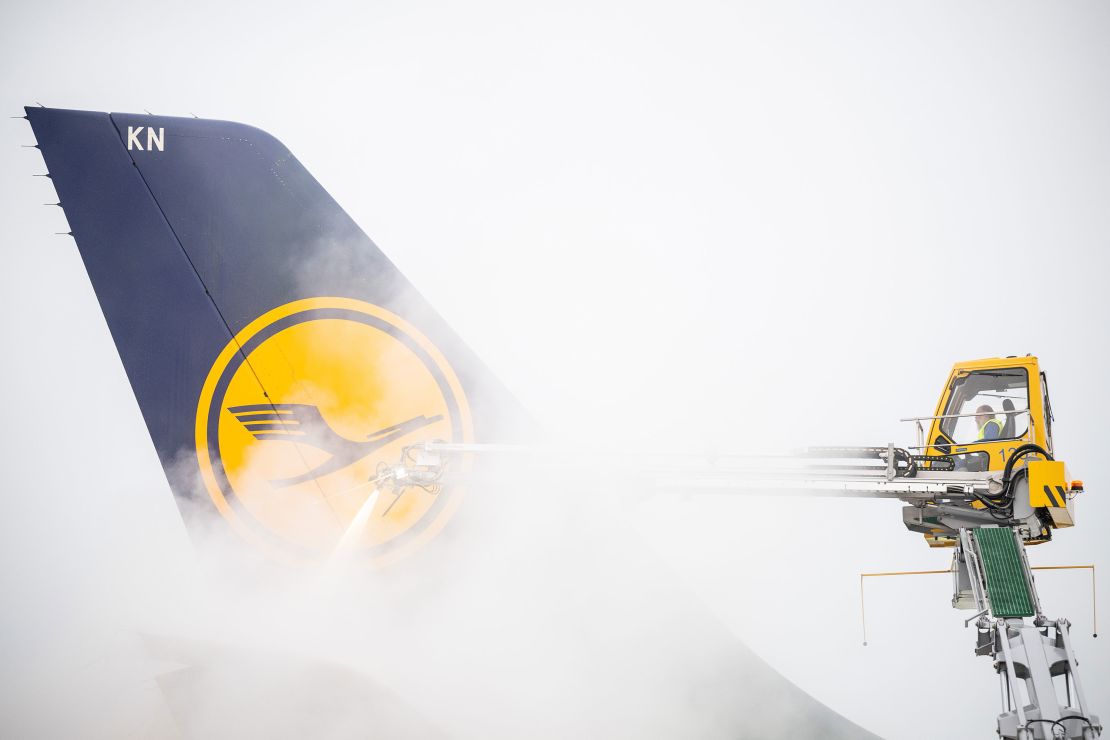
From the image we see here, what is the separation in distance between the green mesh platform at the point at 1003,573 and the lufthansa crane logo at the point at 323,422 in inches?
149

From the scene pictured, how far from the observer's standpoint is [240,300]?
208 inches

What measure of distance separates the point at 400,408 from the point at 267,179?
174 cm

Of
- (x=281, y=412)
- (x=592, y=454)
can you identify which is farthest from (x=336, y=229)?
(x=592, y=454)

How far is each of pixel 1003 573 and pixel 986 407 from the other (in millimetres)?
3022

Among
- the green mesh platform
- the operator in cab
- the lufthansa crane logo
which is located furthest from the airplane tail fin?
the operator in cab

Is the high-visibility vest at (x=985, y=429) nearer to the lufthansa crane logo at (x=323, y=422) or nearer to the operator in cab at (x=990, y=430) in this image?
the operator in cab at (x=990, y=430)

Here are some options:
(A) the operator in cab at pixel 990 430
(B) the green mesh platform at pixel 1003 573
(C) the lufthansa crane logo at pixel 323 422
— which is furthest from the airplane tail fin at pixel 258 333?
(A) the operator in cab at pixel 990 430

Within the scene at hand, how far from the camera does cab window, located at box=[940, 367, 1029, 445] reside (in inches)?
303

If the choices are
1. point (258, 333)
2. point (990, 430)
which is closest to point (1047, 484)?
point (990, 430)

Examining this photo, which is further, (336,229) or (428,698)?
(336,229)

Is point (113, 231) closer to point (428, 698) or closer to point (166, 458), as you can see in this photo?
point (166, 458)

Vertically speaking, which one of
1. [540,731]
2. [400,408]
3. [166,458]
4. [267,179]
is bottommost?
[540,731]

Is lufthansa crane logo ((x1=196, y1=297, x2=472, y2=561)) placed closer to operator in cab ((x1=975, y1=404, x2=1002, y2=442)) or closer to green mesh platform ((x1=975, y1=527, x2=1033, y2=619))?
green mesh platform ((x1=975, y1=527, x2=1033, y2=619))

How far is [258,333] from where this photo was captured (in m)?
5.27
